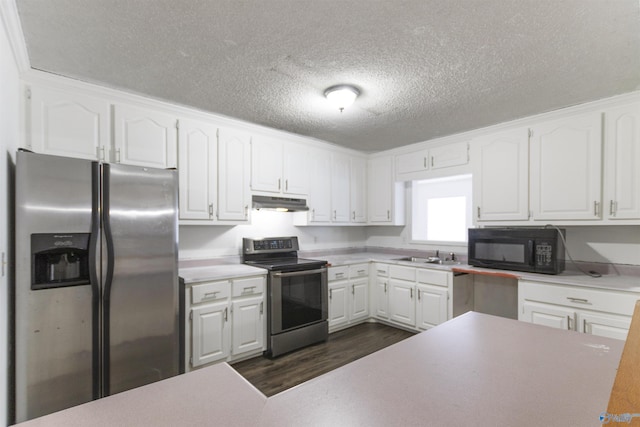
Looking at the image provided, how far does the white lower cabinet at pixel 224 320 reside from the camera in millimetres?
2510

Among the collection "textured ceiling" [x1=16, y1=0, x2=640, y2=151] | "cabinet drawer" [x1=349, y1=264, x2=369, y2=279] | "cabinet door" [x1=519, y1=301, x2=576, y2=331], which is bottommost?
"cabinet door" [x1=519, y1=301, x2=576, y2=331]

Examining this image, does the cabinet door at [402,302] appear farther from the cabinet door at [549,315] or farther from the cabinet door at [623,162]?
the cabinet door at [623,162]

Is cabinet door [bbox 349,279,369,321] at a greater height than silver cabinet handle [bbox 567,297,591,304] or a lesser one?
lesser

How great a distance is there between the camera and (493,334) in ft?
3.91

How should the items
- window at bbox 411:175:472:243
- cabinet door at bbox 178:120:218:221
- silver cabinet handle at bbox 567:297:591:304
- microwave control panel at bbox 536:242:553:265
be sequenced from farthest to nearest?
window at bbox 411:175:472:243 → cabinet door at bbox 178:120:218:221 → microwave control panel at bbox 536:242:553:265 → silver cabinet handle at bbox 567:297:591:304

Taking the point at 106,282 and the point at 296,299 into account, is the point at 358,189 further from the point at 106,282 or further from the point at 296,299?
the point at 106,282

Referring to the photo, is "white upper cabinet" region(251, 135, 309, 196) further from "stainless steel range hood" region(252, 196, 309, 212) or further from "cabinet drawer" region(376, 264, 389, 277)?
"cabinet drawer" region(376, 264, 389, 277)

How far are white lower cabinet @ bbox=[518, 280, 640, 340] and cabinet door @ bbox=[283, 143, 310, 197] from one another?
95.6 inches

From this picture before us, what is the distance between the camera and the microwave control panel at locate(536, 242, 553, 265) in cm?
263

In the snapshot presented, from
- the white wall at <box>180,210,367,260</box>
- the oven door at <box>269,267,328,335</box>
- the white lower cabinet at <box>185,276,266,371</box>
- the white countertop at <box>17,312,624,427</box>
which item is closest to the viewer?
the white countertop at <box>17,312,624,427</box>

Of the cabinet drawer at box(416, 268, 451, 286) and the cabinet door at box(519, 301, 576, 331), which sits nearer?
the cabinet door at box(519, 301, 576, 331)

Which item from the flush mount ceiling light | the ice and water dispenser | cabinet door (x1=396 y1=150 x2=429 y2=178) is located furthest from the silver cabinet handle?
the ice and water dispenser

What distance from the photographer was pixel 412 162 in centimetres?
392

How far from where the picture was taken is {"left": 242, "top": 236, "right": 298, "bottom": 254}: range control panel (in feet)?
10.9
